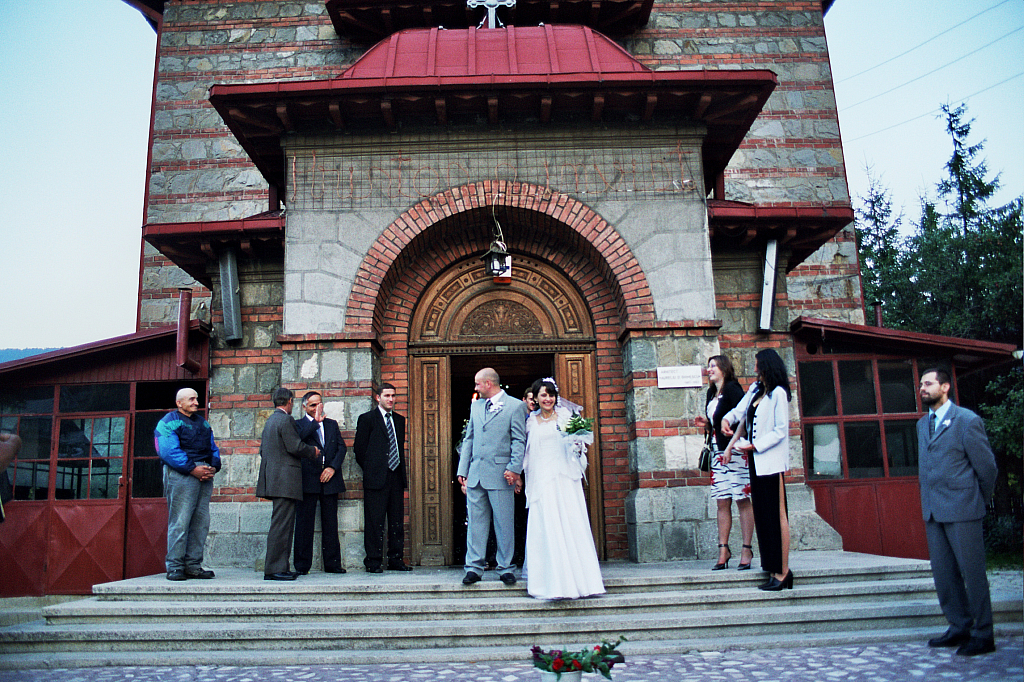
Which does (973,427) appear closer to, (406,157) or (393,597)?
(393,597)

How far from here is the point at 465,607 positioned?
6.07 metres

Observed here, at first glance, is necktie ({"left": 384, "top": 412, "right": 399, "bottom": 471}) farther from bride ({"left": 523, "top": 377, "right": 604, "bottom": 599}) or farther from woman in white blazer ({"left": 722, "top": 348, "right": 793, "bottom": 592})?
woman in white blazer ({"left": 722, "top": 348, "right": 793, "bottom": 592})

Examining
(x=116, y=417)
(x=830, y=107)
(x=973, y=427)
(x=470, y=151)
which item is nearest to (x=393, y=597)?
(x=973, y=427)

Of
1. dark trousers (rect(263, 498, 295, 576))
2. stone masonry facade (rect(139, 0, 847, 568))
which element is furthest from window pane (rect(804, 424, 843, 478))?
dark trousers (rect(263, 498, 295, 576))

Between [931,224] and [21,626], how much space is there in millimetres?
21316

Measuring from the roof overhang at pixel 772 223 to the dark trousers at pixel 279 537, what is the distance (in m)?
5.66

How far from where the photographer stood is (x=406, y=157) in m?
9.02

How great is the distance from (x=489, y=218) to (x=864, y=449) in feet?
18.7

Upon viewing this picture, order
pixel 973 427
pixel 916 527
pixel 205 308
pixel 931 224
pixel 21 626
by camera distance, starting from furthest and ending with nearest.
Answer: pixel 931 224
pixel 205 308
pixel 916 527
pixel 21 626
pixel 973 427

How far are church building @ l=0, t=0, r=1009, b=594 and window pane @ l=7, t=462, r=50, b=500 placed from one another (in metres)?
0.02

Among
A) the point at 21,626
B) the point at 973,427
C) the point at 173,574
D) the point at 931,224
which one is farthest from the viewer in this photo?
the point at 931,224

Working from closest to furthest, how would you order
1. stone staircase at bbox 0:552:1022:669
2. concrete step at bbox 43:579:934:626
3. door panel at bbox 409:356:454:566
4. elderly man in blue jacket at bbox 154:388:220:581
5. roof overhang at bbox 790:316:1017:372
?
stone staircase at bbox 0:552:1022:669, concrete step at bbox 43:579:934:626, elderly man in blue jacket at bbox 154:388:220:581, door panel at bbox 409:356:454:566, roof overhang at bbox 790:316:1017:372

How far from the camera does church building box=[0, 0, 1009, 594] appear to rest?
8547 mm

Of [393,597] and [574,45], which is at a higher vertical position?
[574,45]
